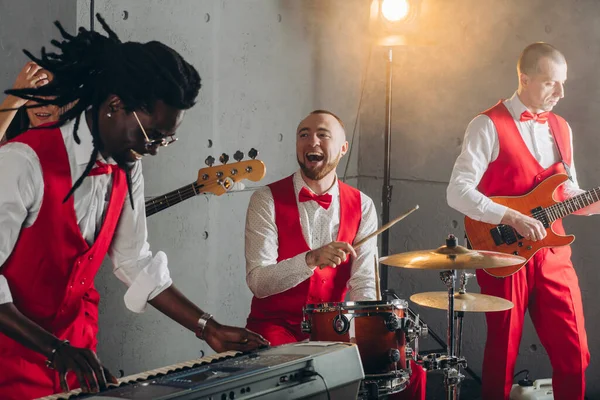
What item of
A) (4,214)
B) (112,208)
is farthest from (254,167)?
(4,214)

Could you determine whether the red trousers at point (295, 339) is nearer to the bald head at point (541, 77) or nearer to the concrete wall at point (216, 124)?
the concrete wall at point (216, 124)

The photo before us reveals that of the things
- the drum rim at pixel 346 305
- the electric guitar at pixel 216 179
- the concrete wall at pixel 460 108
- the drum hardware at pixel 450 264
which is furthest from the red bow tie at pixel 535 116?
the drum rim at pixel 346 305

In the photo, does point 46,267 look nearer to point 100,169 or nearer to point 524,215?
point 100,169

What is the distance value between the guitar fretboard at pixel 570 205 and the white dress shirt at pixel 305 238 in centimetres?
93

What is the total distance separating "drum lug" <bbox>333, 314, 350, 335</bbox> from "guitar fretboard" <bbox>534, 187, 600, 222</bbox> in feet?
4.94

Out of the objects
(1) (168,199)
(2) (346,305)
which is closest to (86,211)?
(2) (346,305)

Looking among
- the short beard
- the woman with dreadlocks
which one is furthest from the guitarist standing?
the woman with dreadlocks

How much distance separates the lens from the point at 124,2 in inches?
164

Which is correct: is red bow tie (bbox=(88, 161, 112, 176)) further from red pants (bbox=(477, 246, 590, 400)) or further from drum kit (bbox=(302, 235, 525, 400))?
red pants (bbox=(477, 246, 590, 400))

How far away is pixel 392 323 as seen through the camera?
3.37 metres

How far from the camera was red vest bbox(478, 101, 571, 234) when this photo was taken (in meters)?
4.43

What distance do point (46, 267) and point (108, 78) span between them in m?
0.55

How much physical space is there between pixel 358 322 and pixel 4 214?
153cm

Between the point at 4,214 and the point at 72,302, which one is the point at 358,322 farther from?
the point at 4,214
